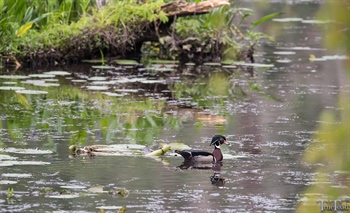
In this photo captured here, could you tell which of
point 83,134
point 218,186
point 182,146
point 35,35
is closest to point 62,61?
point 35,35

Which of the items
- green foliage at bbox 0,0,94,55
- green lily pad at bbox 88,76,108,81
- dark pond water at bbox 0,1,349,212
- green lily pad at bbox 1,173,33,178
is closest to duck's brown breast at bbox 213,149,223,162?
dark pond water at bbox 0,1,349,212

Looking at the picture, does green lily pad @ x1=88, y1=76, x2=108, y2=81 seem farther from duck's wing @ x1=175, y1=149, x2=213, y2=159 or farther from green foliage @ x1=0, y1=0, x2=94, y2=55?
duck's wing @ x1=175, y1=149, x2=213, y2=159

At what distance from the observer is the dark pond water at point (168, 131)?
216 inches

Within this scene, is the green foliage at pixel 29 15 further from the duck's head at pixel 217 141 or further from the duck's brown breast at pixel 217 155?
the duck's brown breast at pixel 217 155

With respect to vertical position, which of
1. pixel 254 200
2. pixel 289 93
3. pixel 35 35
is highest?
pixel 35 35

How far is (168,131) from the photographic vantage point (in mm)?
8156

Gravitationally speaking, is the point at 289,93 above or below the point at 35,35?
below

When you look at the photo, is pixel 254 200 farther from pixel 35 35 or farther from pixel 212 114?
pixel 35 35

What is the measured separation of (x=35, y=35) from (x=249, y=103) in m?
3.65

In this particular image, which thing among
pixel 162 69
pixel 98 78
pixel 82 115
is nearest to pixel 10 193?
pixel 82 115

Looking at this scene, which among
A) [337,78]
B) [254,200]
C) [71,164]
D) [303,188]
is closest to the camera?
[254,200]

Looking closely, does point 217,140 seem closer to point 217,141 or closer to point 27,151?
point 217,141

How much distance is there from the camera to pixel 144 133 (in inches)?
315

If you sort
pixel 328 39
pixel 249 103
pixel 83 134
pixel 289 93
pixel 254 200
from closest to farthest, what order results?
pixel 328 39 < pixel 254 200 < pixel 83 134 < pixel 249 103 < pixel 289 93
